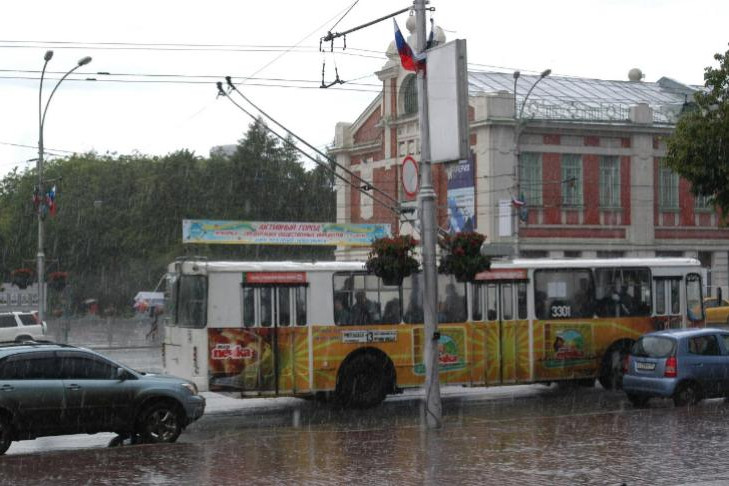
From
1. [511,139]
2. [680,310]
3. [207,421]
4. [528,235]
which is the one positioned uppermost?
[511,139]

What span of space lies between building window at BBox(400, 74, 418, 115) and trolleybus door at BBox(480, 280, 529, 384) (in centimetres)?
3124

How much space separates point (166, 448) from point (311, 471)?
288 centimetres

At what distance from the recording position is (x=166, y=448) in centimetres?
1466

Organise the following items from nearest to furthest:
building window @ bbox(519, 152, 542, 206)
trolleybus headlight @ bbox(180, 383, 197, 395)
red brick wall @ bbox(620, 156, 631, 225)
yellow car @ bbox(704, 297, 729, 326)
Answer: trolleybus headlight @ bbox(180, 383, 197, 395) < yellow car @ bbox(704, 297, 729, 326) < building window @ bbox(519, 152, 542, 206) < red brick wall @ bbox(620, 156, 631, 225)

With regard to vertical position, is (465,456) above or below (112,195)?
below

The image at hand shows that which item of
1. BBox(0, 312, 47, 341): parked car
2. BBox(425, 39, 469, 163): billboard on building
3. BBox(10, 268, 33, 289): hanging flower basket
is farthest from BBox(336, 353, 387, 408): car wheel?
BBox(10, 268, 33, 289): hanging flower basket

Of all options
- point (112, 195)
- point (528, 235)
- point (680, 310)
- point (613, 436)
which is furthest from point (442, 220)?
point (112, 195)

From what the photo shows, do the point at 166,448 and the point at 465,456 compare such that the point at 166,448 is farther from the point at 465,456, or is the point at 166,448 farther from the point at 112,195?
the point at 112,195

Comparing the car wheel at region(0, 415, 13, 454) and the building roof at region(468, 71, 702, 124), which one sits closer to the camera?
the car wheel at region(0, 415, 13, 454)

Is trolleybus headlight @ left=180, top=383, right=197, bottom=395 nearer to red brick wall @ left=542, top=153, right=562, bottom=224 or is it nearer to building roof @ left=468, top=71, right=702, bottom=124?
building roof @ left=468, top=71, right=702, bottom=124

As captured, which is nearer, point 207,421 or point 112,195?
point 207,421

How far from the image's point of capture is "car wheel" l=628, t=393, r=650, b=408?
20.6 m

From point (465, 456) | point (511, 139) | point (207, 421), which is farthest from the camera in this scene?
point (511, 139)

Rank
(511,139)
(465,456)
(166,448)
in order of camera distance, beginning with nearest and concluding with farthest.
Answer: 1. (465,456)
2. (166,448)
3. (511,139)
